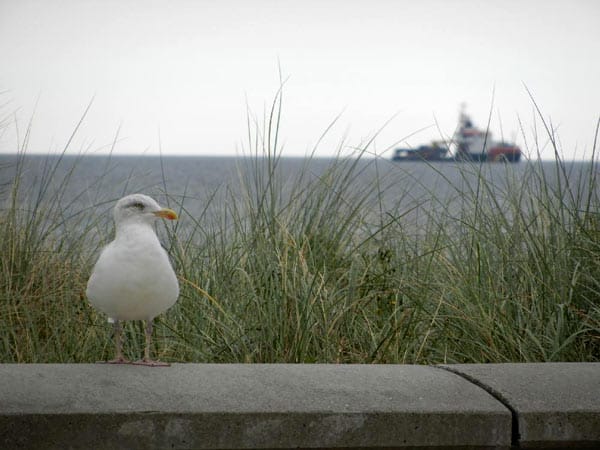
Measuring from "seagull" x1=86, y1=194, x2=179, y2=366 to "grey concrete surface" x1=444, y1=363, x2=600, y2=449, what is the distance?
3.31 feet

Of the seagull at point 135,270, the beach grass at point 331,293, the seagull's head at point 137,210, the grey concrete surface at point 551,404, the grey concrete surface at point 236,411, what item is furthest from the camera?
the beach grass at point 331,293

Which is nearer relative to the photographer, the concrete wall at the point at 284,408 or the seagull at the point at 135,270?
the concrete wall at the point at 284,408

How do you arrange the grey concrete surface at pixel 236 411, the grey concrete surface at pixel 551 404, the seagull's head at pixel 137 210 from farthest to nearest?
the seagull's head at pixel 137 210 → the grey concrete surface at pixel 551 404 → the grey concrete surface at pixel 236 411

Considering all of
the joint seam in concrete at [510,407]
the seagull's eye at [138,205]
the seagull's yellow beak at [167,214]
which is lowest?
the joint seam in concrete at [510,407]

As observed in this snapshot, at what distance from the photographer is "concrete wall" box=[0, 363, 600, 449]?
2.09 m

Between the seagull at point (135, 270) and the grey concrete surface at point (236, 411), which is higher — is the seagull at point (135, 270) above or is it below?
above

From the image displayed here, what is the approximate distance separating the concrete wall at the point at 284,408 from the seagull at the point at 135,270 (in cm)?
20

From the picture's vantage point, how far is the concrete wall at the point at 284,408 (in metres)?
2.09

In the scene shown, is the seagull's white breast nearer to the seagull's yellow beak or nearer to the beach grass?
the seagull's yellow beak

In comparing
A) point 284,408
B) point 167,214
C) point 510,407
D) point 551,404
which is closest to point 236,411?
point 284,408

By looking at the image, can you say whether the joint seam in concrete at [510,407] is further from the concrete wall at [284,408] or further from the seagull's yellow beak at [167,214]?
the seagull's yellow beak at [167,214]

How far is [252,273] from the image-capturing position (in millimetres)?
3832

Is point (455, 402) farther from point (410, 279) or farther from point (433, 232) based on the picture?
point (433, 232)

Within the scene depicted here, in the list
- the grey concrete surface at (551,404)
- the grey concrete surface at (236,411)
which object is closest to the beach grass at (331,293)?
the grey concrete surface at (551,404)
